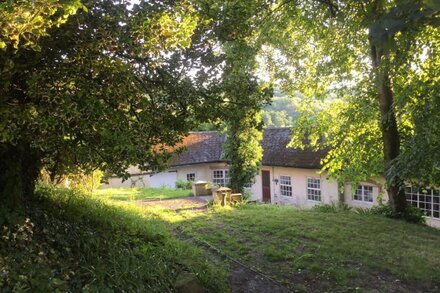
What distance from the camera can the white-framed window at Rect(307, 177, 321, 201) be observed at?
969 inches

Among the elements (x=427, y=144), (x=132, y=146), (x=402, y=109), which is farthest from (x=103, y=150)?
(x=402, y=109)

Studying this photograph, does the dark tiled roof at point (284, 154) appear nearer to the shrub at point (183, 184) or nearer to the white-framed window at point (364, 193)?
the white-framed window at point (364, 193)

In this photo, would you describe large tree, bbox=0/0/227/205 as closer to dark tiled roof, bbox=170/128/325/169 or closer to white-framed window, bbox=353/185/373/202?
dark tiled roof, bbox=170/128/325/169

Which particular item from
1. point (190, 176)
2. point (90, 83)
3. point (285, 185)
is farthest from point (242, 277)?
point (190, 176)

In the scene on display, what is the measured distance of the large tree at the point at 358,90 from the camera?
33.6ft

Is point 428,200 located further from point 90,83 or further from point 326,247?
point 90,83

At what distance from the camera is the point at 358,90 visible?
14719 millimetres

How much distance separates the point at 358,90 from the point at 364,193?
9224 mm

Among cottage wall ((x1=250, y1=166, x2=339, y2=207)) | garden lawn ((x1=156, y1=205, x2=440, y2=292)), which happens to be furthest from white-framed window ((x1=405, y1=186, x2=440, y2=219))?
garden lawn ((x1=156, y1=205, x2=440, y2=292))

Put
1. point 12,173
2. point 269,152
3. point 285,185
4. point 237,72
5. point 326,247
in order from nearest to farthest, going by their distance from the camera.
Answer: point 12,173 → point 237,72 → point 326,247 → point 285,185 → point 269,152

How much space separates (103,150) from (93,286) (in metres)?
A: 1.72

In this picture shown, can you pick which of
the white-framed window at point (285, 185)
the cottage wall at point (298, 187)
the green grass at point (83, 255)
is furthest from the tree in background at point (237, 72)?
the white-framed window at point (285, 185)

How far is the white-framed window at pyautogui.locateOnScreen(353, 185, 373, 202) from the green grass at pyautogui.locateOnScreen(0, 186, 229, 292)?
16.0 meters

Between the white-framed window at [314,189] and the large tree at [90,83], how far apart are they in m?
19.6
